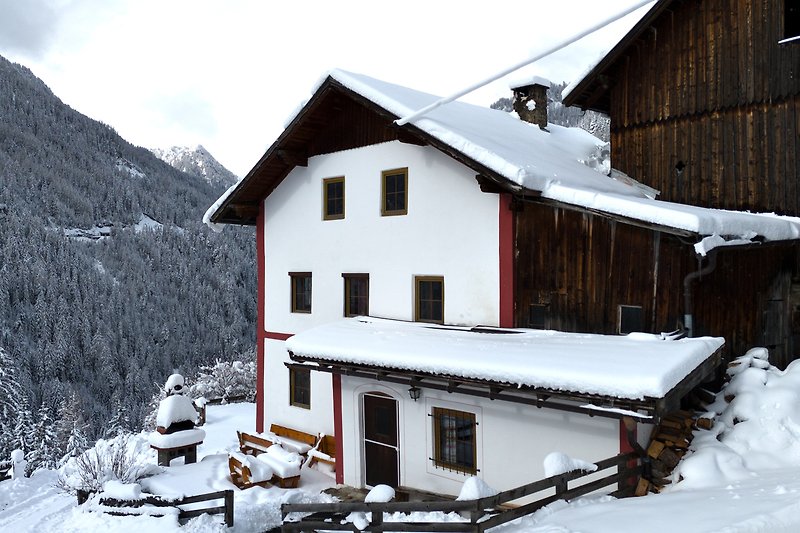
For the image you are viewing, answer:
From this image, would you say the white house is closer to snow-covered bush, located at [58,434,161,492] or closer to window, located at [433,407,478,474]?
window, located at [433,407,478,474]

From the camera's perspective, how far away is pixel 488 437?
31.6 feet

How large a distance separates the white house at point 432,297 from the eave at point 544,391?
1.2 inches

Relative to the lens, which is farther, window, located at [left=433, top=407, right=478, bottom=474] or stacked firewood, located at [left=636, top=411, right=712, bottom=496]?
window, located at [left=433, top=407, right=478, bottom=474]

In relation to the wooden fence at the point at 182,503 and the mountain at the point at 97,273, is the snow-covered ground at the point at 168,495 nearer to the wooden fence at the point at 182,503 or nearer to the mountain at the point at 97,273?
the wooden fence at the point at 182,503

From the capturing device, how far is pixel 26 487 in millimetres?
19125

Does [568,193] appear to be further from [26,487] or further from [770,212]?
[26,487]

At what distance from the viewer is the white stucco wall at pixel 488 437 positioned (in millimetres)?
8641

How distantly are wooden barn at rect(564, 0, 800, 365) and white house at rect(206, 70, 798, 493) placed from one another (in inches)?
29.0

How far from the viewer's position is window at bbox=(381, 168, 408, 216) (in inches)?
510

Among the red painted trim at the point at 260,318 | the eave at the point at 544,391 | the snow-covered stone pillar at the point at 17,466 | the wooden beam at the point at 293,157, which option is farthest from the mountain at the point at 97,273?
the eave at the point at 544,391

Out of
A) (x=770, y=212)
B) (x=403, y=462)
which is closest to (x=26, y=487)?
(x=403, y=462)

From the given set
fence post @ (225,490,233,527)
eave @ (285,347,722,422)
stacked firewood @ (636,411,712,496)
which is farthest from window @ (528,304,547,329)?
fence post @ (225,490,233,527)

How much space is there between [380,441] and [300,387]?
14.1ft

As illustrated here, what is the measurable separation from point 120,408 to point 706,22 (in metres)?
75.8
